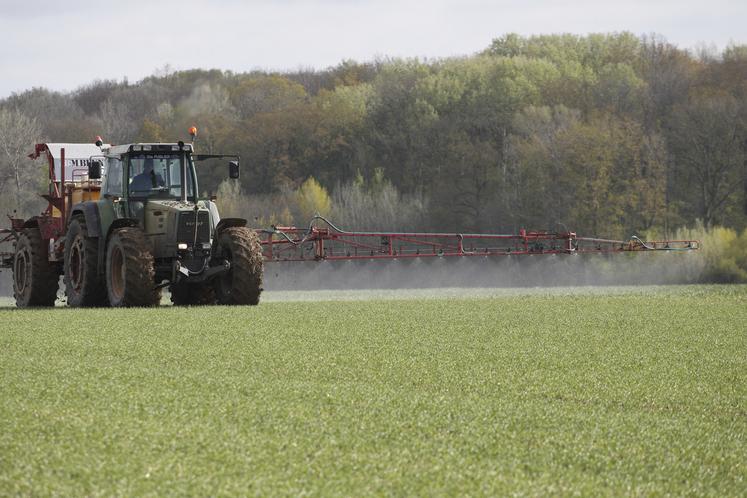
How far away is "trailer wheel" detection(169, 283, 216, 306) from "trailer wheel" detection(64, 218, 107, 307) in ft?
4.08

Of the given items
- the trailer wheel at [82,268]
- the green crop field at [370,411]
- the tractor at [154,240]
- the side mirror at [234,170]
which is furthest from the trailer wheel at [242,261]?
the green crop field at [370,411]

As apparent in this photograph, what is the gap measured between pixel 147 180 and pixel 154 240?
0.95 meters

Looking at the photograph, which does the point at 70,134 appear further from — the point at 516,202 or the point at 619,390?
the point at 619,390

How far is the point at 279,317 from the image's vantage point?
15398 millimetres

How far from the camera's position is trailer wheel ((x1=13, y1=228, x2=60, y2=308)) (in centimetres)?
1948

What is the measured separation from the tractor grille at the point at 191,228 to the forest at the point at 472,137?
→ 84.9 ft

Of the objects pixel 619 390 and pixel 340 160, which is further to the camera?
pixel 340 160

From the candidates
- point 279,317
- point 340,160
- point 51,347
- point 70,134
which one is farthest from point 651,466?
point 340,160

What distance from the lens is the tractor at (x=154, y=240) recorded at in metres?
17.0

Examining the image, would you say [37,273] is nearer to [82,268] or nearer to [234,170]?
[82,268]

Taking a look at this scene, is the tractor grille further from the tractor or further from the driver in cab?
the driver in cab

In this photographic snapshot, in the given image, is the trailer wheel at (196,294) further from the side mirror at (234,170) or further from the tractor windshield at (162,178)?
the side mirror at (234,170)

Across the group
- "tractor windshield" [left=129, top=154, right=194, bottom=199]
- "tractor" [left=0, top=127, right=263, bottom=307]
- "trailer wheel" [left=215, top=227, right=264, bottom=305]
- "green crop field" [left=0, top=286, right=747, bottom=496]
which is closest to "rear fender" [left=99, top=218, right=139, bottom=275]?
"tractor" [left=0, top=127, right=263, bottom=307]

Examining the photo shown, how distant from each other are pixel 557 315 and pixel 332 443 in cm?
1016
